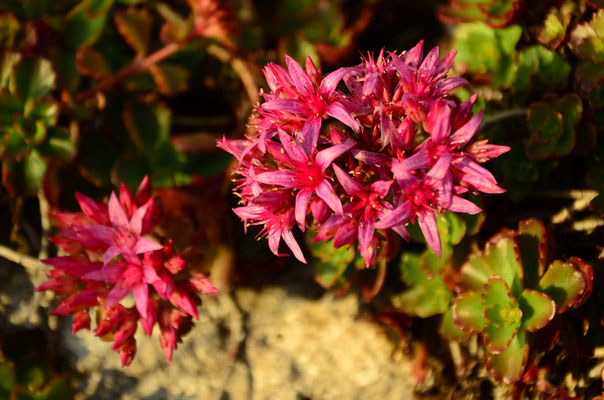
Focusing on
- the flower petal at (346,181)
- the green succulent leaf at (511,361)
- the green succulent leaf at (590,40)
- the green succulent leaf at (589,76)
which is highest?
the green succulent leaf at (590,40)

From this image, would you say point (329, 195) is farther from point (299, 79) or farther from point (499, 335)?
point (499, 335)

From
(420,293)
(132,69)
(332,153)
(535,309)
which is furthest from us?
(132,69)

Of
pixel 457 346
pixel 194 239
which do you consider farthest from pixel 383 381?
pixel 194 239

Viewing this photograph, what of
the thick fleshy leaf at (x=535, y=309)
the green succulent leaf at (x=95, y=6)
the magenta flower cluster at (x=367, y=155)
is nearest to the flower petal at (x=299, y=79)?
the magenta flower cluster at (x=367, y=155)

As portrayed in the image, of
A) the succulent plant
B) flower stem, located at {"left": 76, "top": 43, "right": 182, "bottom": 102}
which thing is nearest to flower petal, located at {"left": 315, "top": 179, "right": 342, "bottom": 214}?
the succulent plant

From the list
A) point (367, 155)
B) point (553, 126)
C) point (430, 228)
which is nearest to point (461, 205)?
point (430, 228)

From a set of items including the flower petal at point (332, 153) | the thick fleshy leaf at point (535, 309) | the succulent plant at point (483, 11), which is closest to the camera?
the flower petal at point (332, 153)

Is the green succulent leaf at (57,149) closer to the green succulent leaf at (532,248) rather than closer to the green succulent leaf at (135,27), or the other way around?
the green succulent leaf at (135,27)
